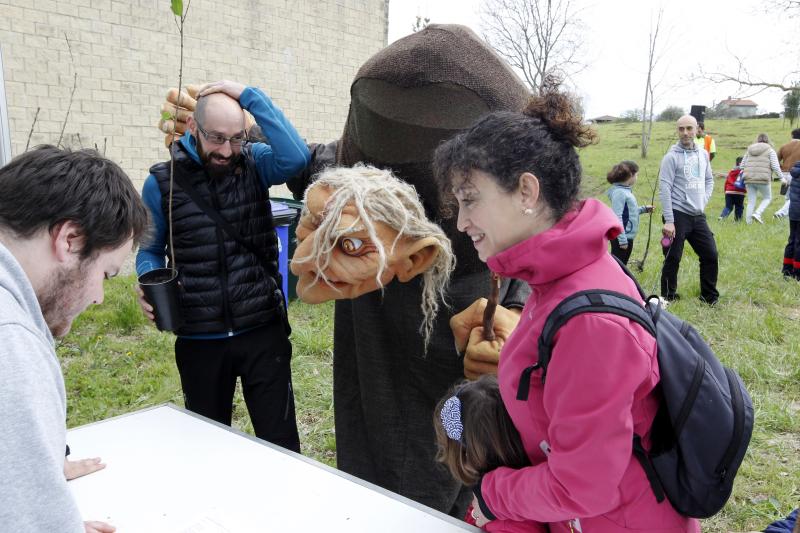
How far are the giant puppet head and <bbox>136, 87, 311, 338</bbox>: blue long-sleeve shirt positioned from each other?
0.51 meters

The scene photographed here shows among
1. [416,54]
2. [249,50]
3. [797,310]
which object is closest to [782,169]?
[797,310]

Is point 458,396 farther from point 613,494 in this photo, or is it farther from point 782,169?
point 782,169

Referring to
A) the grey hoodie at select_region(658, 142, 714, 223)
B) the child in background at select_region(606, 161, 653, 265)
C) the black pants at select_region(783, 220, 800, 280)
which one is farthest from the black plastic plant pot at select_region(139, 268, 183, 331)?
the black pants at select_region(783, 220, 800, 280)

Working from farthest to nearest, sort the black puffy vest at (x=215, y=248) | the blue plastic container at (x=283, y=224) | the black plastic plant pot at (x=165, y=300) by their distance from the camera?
the blue plastic container at (x=283, y=224), the black puffy vest at (x=215, y=248), the black plastic plant pot at (x=165, y=300)

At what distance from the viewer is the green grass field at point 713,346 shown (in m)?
2.88

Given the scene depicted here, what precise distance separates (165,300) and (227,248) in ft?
1.14

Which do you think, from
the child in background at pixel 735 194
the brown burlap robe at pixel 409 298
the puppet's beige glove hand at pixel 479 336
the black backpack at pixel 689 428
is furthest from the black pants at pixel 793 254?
the black backpack at pixel 689 428

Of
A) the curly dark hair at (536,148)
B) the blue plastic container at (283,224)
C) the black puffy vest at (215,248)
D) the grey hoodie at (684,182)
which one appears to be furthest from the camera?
the grey hoodie at (684,182)

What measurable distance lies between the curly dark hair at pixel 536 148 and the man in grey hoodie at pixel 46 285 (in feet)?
2.31

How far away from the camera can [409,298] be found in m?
1.85

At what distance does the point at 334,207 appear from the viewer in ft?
5.10

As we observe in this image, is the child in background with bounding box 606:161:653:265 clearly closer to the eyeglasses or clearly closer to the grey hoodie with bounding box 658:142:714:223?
the grey hoodie with bounding box 658:142:714:223

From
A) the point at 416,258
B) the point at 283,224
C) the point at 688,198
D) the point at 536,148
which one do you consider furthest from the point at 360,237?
the point at 688,198

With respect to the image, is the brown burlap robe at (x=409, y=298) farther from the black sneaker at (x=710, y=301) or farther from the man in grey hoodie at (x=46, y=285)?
the black sneaker at (x=710, y=301)
